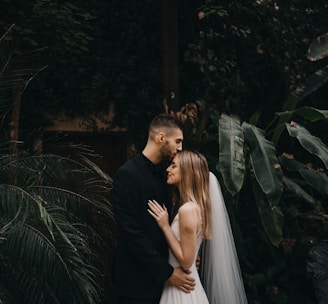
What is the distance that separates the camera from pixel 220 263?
445 cm

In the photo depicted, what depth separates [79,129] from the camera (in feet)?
21.0

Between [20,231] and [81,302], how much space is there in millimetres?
592

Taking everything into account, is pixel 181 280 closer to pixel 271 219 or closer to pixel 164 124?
pixel 164 124

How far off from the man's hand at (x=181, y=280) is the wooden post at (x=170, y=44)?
2.75 metres

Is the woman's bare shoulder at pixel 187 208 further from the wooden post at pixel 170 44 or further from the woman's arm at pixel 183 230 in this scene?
the wooden post at pixel 170 44

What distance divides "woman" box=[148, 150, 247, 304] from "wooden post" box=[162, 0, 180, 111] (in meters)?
2.38

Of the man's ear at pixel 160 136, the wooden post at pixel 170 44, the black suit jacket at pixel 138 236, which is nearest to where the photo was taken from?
the black suit jacket at pixel 138 236

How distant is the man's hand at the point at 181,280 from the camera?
4094mm

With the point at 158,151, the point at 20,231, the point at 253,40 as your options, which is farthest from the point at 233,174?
the point at 253,40

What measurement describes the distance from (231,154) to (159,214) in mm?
1384

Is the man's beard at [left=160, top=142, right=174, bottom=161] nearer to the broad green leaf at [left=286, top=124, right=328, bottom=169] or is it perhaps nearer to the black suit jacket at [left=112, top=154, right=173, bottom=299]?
the black suit jacket at [left=112, top=154, right=173, bottom=299]

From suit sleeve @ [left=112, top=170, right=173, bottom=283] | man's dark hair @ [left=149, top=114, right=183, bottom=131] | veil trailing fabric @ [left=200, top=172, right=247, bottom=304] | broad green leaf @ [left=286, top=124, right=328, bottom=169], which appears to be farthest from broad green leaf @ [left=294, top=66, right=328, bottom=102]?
suit sleeve @ [left=112, top=170, right=173, bottom=283]

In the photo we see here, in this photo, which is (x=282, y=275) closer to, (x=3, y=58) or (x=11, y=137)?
(x=11, y=137)

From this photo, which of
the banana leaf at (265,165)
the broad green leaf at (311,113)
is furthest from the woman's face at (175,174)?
the broad green leaf at (311,113)
